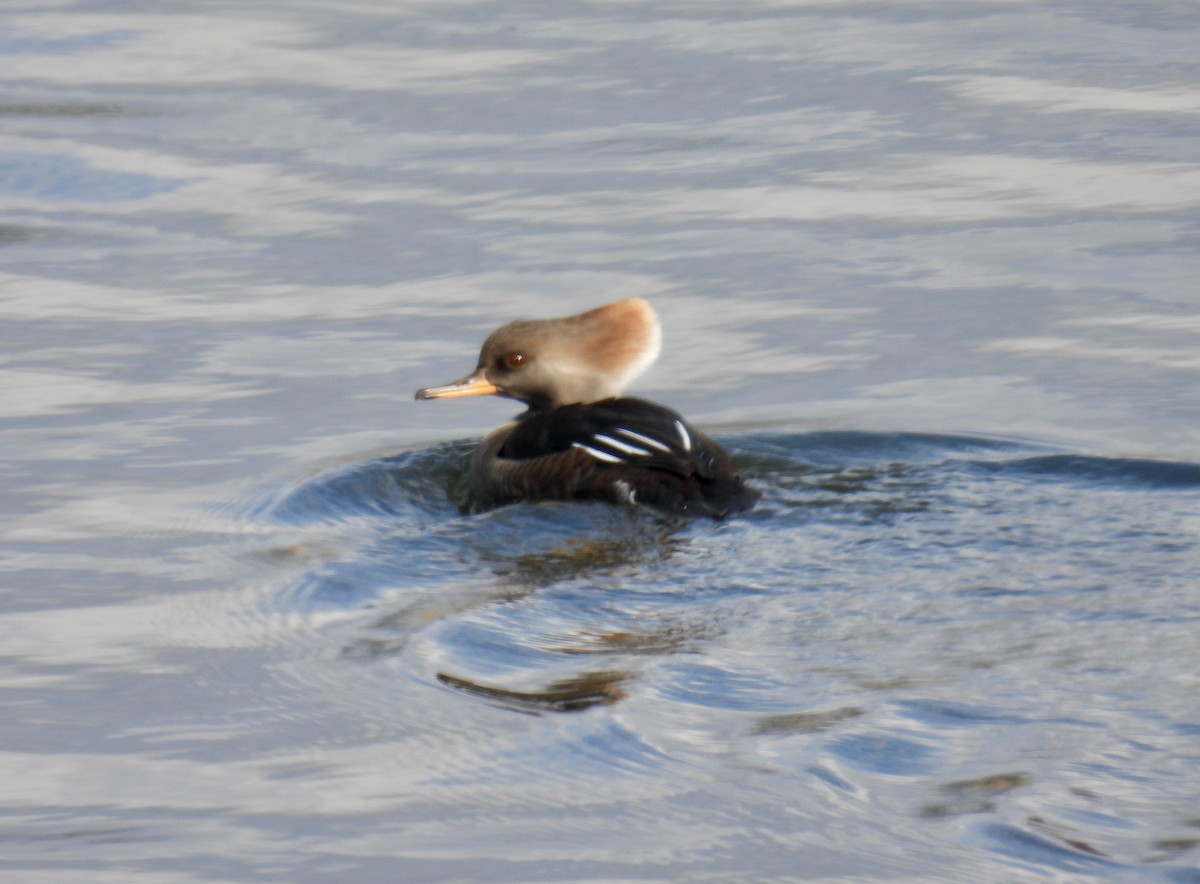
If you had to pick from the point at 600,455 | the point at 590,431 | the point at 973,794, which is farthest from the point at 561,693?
the point at 590,431

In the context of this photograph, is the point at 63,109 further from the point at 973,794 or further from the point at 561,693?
the point at 973,794

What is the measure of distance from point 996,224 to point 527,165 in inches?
113

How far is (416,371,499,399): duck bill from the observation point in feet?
24.3

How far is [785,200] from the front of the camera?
10.2 metres

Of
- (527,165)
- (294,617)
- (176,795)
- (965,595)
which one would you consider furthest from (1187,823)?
(527,165)

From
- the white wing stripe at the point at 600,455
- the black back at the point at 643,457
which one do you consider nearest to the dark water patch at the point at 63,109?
the black back at the point at 643,457

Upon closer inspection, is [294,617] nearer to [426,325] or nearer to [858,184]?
[426,325]

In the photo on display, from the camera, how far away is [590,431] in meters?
6.84

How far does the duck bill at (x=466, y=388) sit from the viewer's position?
24.3 ft

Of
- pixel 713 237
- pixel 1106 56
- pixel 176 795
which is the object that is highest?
pixel 1106 56

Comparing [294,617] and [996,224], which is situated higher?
[996,224]

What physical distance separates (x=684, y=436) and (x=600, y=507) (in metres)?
0.39

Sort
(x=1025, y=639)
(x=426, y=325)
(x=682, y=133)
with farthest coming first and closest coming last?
(x=682, y=133)
(x=426, y=325)
(x=1025, y=639)

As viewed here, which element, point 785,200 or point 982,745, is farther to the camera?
point 785,200
